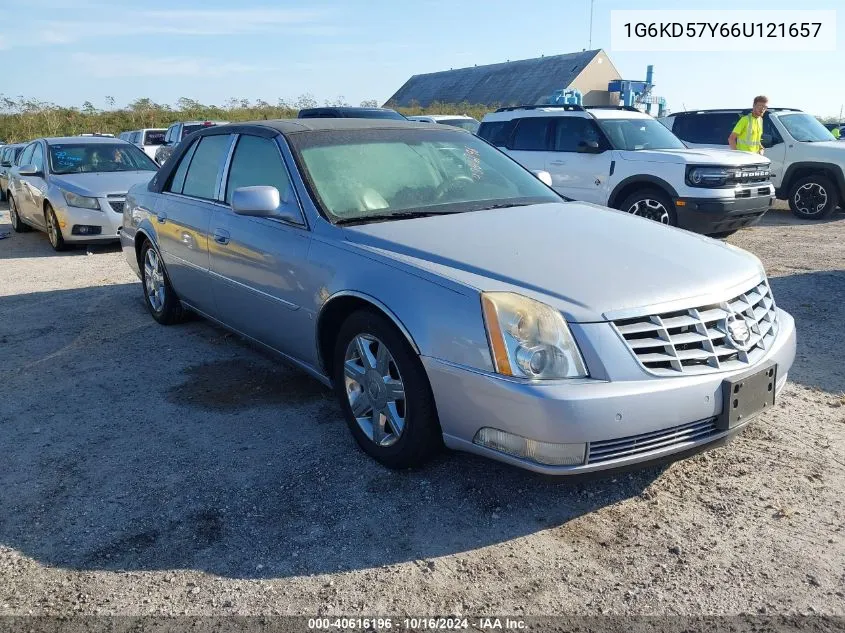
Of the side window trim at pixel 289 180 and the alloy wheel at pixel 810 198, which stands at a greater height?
the side window trim at pixel 289 180

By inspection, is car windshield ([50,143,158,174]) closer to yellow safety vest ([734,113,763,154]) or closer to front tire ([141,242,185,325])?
front tire ([141,242,185,325])

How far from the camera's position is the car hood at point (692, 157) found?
883cm

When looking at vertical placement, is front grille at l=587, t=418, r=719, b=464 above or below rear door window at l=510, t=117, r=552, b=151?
below

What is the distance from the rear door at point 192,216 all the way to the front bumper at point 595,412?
2.63 m

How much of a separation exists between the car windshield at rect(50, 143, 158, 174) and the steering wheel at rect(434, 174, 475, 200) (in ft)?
25.5

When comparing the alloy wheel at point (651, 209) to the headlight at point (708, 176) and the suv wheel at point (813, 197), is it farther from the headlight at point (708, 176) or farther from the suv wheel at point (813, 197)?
the suv wheel at point (813, 197)

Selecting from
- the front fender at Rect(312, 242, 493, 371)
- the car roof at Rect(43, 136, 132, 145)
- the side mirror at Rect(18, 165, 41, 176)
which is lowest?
the front fender at Rect(312, 242, 493, 371)

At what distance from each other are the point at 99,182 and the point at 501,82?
151 feet

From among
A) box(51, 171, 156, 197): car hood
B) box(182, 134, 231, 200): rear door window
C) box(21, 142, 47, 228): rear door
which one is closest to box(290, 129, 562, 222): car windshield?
box(182, 134, 231, 200): rear door window

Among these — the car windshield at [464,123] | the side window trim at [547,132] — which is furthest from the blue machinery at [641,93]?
the side window trim at [547,132]

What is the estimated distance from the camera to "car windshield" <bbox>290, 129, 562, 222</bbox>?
393 cm

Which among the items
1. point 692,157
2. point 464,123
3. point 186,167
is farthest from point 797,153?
point 186,167

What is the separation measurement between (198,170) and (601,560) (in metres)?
3.98

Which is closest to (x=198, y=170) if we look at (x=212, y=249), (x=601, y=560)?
(x=212, y=249)
